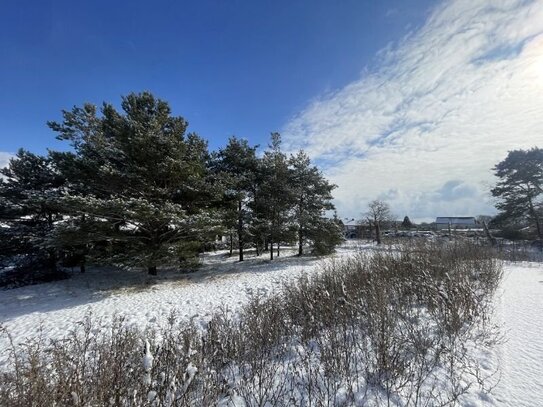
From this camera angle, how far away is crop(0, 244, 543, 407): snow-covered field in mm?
3445

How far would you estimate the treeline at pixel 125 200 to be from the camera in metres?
11.2

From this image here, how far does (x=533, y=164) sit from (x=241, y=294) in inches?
1073

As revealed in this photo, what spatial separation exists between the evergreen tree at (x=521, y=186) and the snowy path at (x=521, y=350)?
21.4m

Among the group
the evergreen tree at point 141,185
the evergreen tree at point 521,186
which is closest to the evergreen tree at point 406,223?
the evergreen tree at point 521,186

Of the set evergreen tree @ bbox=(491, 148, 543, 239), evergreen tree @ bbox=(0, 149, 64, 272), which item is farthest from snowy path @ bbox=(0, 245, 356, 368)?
evergreen tree @ bbox=(491, 148, 543, 239)

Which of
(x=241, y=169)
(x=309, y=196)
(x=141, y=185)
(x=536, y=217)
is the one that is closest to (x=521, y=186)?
(x=536, y=217)

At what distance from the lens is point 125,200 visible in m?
11.9

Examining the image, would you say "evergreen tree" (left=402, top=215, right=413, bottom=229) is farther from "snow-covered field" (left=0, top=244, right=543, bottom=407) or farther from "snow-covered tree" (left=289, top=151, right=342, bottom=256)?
"snow-covered field" (left=0, top=244, right=543, bottom=407)

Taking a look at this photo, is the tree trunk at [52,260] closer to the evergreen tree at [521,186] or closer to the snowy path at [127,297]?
the snowy path at [127,297]

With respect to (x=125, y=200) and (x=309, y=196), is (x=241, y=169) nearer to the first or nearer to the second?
(x=309, y=196)

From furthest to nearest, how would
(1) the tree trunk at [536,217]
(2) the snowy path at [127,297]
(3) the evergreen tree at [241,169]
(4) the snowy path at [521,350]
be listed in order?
1. (1) the tree trunk at [536,217]
2. (3) the evergreen tree at [241,169]
3. (2) the snowy path at [127,297]
4. (4) the snowy path at [521,350]

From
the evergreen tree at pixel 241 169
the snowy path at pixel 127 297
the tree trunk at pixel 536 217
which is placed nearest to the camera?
the snowy path at pixel 127 297

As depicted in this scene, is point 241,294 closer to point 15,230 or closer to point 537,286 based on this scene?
point 537,286

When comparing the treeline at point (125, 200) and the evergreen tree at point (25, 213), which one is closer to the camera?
the treeline at point (125, 200)
